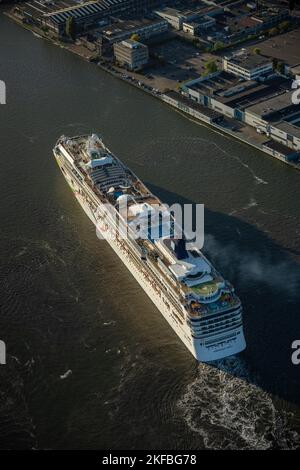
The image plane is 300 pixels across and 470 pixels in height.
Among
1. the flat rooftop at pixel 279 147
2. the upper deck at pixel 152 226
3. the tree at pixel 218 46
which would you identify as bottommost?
the flat rooftop at pixel 279 147

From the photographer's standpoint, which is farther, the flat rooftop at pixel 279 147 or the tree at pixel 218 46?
the tree at pixel 218 46

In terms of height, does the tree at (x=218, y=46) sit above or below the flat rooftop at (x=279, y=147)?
above

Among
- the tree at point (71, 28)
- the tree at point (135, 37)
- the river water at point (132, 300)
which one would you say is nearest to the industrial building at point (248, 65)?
the river water at point (132, 300)

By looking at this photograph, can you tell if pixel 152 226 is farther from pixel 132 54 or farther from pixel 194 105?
pixel 132 54

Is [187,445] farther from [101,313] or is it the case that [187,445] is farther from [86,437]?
[101,313]

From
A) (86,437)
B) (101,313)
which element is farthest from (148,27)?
(86,437)

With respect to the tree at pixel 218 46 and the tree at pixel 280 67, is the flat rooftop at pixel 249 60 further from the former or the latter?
the tree at pixel 218 46
